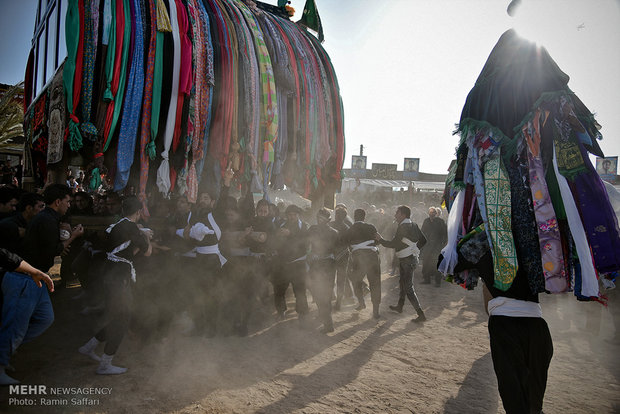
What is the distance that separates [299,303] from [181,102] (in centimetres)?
361

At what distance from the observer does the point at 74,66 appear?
3.23 m

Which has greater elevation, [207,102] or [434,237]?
[207,102]

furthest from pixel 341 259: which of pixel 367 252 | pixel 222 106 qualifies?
pixel 222 106

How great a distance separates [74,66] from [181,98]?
3.23ft

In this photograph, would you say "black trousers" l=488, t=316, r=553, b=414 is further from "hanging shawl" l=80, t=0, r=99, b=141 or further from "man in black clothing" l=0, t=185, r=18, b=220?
"man in black clothing" l=0, t=185, r=18, b=220

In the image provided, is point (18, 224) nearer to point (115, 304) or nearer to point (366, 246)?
point (115, 304)

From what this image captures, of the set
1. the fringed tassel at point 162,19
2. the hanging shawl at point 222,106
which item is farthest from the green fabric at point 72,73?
the hanging shawl at point 222,106

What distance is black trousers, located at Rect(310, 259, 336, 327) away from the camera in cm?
537

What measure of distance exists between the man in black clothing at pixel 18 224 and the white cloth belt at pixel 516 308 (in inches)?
169

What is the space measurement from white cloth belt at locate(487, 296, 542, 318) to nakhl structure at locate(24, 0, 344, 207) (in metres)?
3.14

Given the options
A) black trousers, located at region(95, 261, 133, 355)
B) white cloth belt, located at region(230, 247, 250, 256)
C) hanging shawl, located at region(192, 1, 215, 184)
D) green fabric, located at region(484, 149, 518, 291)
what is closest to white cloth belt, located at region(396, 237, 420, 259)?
white cloth belt, located at region(230, 247, 250, 256)

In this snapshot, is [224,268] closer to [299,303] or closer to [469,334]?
[299,303]

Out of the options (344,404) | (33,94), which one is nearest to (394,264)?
(344,404)

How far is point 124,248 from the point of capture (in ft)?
12.2
